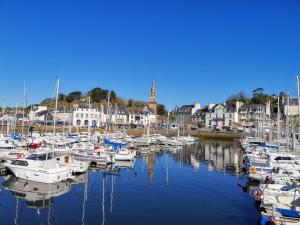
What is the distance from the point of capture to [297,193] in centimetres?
2053

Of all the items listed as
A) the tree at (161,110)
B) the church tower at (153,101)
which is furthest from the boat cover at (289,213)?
the tree at (161,110)

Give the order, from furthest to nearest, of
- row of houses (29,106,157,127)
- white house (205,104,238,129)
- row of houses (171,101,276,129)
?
white house (205,104,238,129), row of houses (171,101,276,129), row of houses (29,106,157,127)

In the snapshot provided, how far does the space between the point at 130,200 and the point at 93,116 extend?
302 feet

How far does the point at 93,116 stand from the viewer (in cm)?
11519

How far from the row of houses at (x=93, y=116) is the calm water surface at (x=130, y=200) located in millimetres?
60905

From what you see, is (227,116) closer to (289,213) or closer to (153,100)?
(153,100)

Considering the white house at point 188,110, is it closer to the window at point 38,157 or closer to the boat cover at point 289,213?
the window at point 38,157

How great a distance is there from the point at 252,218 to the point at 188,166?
23.8 m

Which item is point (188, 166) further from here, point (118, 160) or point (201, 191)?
point (201, 191)

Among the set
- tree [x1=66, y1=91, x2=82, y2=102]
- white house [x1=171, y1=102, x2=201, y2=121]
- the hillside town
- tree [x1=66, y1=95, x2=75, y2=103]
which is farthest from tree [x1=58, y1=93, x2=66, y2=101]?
white house [x1=171, y1=102, x2=201, y2=121]

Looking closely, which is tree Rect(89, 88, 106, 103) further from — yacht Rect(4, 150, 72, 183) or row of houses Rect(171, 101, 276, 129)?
yacht Rect(4, 150, 72, 183)

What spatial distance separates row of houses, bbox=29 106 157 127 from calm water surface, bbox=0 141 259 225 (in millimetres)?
60905

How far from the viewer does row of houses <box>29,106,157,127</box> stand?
4228 inches

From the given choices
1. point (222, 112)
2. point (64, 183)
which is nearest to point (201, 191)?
point (64, 183)
